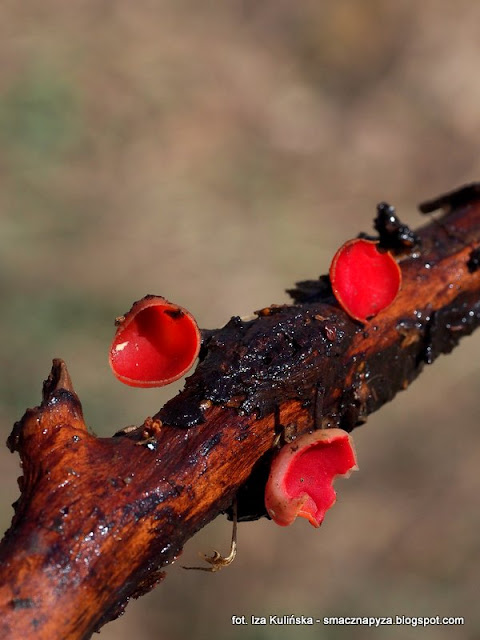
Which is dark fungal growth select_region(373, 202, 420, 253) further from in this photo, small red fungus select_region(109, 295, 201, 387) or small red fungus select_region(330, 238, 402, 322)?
small red fungus select_region(109, 295, 201, 387)

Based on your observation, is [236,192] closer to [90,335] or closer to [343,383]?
[90,335]

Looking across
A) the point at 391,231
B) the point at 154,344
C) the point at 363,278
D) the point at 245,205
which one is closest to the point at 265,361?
the point at 154,344

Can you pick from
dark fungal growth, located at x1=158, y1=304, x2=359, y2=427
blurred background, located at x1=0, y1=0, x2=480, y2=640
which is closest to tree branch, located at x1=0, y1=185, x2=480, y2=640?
dark fungal growth, located at x1=158, y1=304, x2=359, y2=427

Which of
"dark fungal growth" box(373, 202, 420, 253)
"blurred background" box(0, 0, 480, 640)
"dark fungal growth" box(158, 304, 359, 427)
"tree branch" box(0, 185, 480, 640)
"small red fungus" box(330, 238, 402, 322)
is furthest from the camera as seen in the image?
"blurred background" box(0, 0, 480, 640)

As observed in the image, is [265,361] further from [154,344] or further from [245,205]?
[245,205]

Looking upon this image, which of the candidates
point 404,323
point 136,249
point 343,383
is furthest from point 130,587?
point 136,249

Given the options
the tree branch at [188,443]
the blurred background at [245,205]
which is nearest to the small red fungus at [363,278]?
the tree branch at [188,443]

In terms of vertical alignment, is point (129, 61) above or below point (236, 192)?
above
